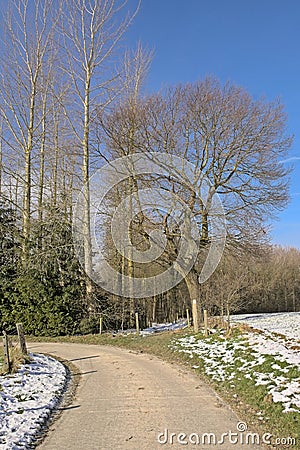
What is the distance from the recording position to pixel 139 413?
555cm

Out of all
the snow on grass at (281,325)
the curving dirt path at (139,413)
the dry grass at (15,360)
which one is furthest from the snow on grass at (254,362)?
the dry grass at (15,360)

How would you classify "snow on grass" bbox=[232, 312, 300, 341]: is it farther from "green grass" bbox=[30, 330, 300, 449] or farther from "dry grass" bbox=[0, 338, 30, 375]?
"dry grass" bbox=[0, 338, 30, 375]

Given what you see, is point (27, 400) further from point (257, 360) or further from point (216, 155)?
point (216, 155)

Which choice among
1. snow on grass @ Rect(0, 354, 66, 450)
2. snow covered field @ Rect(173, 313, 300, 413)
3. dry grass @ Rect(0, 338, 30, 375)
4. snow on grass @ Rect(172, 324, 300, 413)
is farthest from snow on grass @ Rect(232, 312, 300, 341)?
dry grass @ Rect(0, 338, 30, 375)

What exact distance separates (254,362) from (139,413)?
3.16m

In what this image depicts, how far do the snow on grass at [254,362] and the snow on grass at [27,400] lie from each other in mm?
3058

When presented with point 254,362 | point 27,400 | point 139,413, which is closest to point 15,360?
point 27,400

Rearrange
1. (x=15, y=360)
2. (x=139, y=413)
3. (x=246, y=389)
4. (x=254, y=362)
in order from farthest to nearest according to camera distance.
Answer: (x=15, y=360)
(x=254, y=362)
(x=246, y=389)
(x=139, y=413)

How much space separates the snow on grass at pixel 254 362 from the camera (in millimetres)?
6000

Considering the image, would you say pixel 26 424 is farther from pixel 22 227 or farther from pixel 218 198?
pixel 22 227

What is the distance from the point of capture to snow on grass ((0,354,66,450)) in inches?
188

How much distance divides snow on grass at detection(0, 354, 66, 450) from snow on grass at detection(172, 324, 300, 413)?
10.0 feet

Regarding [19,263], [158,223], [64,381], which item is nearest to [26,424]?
[64,381]

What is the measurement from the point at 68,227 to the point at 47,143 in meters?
4.90
